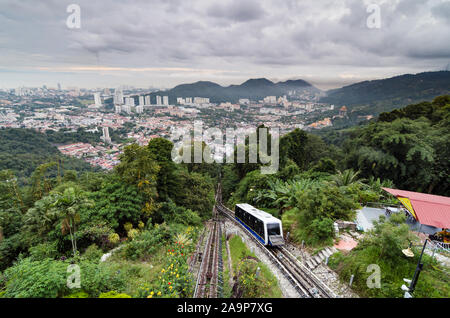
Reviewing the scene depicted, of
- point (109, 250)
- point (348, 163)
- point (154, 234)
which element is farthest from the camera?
point (348, 163)

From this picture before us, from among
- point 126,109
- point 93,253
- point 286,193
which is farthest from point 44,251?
point 126,109

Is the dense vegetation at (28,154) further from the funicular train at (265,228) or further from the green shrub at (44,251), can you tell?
the funicular train at (265,228)

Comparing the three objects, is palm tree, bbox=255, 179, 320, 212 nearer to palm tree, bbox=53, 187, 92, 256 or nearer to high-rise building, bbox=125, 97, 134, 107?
palm tree, bbox=53, 187, 92, 256

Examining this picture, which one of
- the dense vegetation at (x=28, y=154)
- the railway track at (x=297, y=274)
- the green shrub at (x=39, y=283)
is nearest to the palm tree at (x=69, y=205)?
the green shrub at (x=39, y=283)

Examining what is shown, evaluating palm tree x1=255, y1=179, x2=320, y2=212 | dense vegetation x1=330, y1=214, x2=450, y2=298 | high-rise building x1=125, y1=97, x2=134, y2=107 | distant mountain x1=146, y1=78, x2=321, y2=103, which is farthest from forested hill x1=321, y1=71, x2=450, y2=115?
high-rise building x1=125, y1=97, x2=134, y2=107
